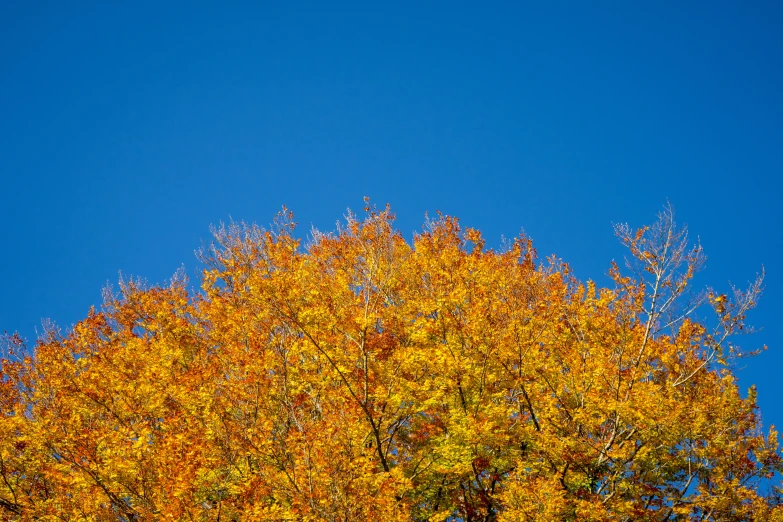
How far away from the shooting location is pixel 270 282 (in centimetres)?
1708

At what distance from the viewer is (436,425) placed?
734 inches

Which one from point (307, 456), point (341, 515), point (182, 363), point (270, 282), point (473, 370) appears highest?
point (182, 363)

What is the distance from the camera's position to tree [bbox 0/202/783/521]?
1557cm

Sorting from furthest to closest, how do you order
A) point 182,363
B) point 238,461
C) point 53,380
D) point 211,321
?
point 211,321 < point 182,363 < point 53,380 < point 238,461

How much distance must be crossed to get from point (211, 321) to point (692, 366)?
17.7 meters

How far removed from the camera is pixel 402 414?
18438 millimetres

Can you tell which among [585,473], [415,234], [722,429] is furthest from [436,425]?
[415,234]

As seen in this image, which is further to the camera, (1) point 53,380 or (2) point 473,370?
(1) point 53,380

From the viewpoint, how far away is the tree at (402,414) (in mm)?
15570

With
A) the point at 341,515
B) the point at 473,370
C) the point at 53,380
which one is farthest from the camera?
the point at 53,380

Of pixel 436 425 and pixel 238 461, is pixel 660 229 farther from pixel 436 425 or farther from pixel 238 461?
pixel 238 461

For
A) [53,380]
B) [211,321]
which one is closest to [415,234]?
[211,321]

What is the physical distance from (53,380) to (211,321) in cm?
653

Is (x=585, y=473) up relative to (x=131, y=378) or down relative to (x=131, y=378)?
down
